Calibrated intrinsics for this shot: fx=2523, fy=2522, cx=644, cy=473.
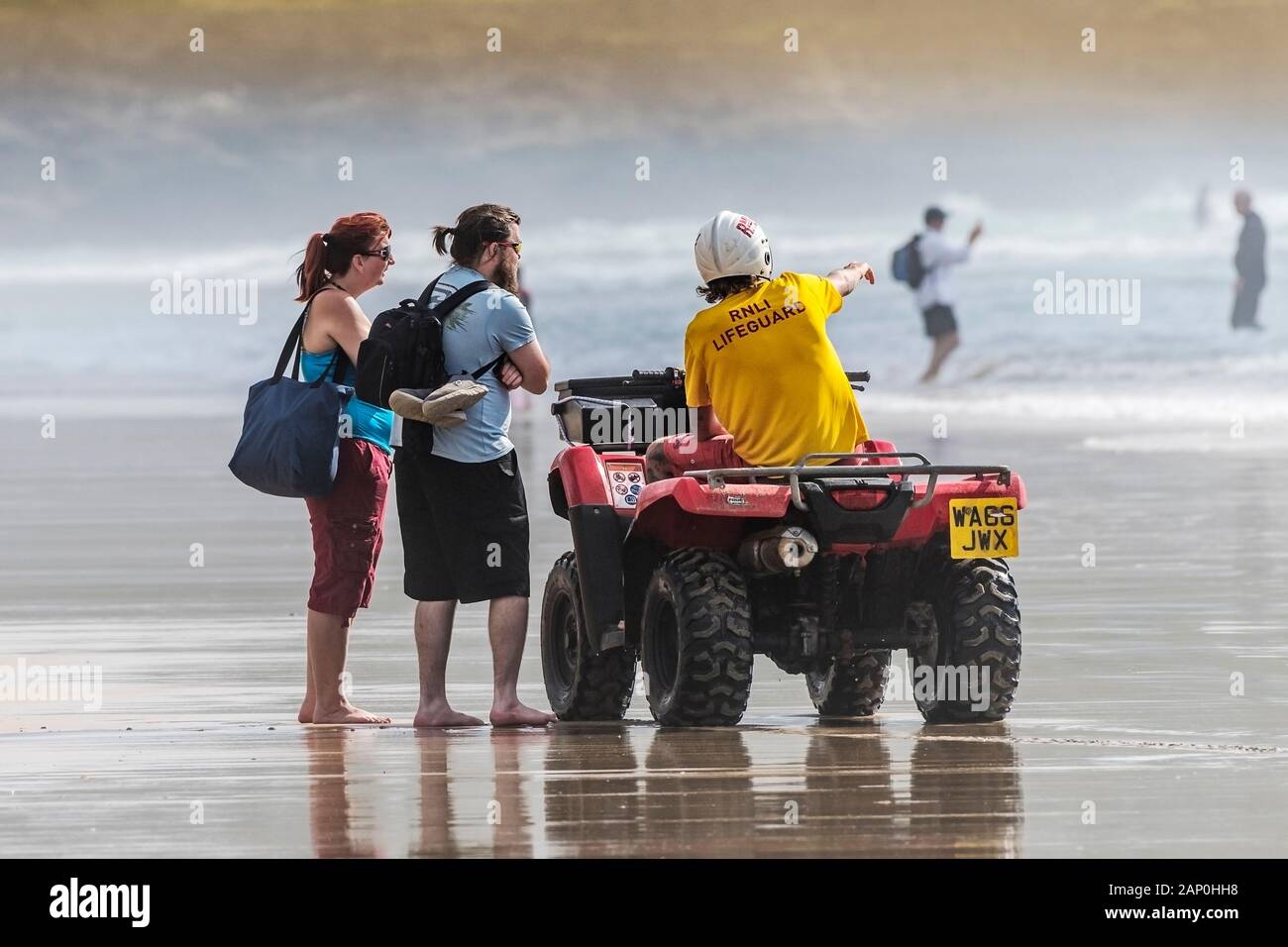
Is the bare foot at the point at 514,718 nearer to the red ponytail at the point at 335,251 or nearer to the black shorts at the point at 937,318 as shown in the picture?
the red ponytail at the point at 335,251

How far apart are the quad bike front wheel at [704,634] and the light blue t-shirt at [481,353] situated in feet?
2.49

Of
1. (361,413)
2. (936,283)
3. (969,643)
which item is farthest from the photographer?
(936,283)

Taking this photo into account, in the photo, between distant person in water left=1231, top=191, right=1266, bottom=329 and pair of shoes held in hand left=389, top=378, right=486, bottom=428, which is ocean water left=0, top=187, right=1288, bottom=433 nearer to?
distant person in water left=1231, top=191, right=1266, bottom=329

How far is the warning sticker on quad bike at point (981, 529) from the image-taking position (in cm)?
754

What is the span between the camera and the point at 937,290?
136ft

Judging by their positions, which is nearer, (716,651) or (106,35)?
(716,651)

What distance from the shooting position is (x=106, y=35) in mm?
59031

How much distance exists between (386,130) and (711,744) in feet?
175

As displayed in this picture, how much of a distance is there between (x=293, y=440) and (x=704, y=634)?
1.56m


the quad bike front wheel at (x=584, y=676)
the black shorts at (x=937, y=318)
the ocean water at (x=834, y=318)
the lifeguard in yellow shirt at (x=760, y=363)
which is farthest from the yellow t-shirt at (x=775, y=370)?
the black shorts at (x=937, y=318)

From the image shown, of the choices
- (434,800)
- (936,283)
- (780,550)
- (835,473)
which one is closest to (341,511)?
(780,550)

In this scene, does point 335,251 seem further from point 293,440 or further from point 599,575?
point 599,575
